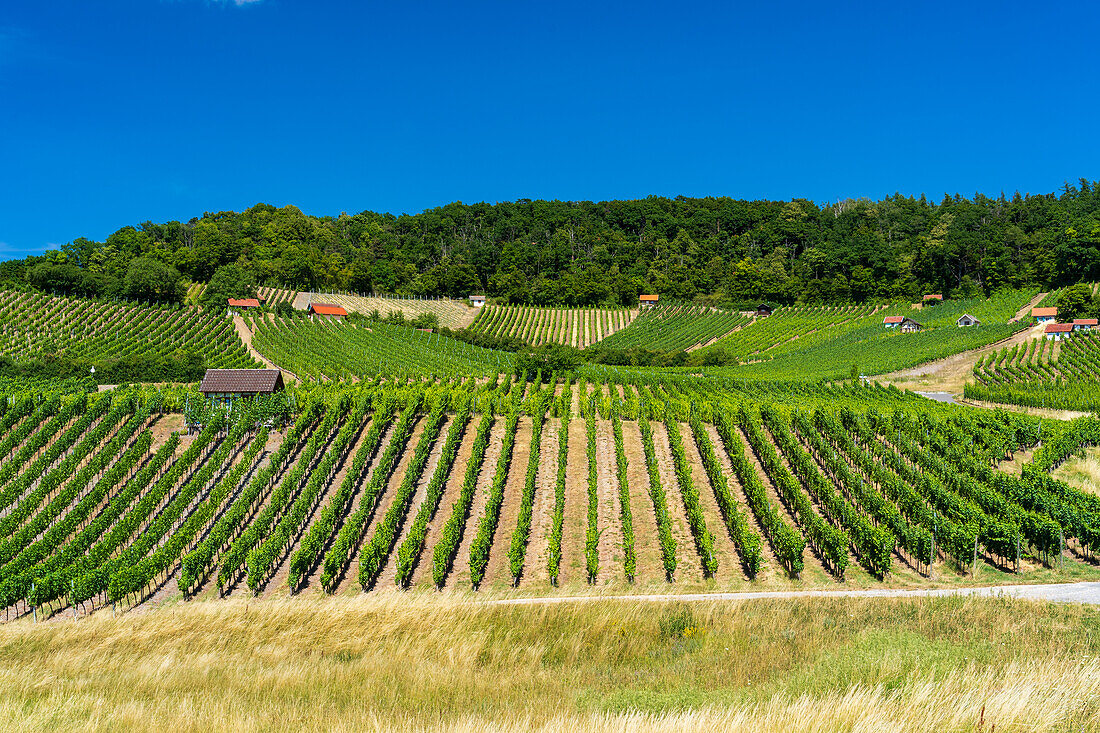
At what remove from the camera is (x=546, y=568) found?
22.0m

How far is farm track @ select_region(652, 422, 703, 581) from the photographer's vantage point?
863 inches

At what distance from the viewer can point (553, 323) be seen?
99.0m

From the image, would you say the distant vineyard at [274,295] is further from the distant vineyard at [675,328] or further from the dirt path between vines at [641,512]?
the dirt path between vines at [641,512]

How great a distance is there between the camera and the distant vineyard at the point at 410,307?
9588cm

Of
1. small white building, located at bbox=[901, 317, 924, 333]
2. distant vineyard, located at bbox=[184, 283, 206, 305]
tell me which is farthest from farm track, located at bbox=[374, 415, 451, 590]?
distant vineyard, located at bbox=[184, 283, 206, 305]

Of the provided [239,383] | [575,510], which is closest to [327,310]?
[239,383]

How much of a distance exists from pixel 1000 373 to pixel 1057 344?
12.8m

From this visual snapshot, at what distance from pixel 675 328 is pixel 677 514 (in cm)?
7160

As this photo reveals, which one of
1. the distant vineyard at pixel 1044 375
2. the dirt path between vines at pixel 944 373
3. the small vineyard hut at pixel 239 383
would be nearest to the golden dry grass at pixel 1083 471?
the distant vineyard at pixel 1044 375

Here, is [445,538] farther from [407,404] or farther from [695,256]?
[695,256]

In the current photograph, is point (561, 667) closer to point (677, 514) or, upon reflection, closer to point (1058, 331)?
point (677, 514)

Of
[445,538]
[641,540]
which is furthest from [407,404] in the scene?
[641,540]

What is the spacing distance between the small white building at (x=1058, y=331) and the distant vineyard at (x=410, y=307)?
231 feet

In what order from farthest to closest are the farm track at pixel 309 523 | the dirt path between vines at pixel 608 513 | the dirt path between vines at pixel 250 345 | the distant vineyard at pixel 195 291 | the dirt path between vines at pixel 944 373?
the distant vineyard at pixel 195 291, the dirt path between vines at pixel 944 373, the dirt path between vines at pixel 250 345, the dirt path between vines at pixel 608 513, the farm track at pixel 309 523
